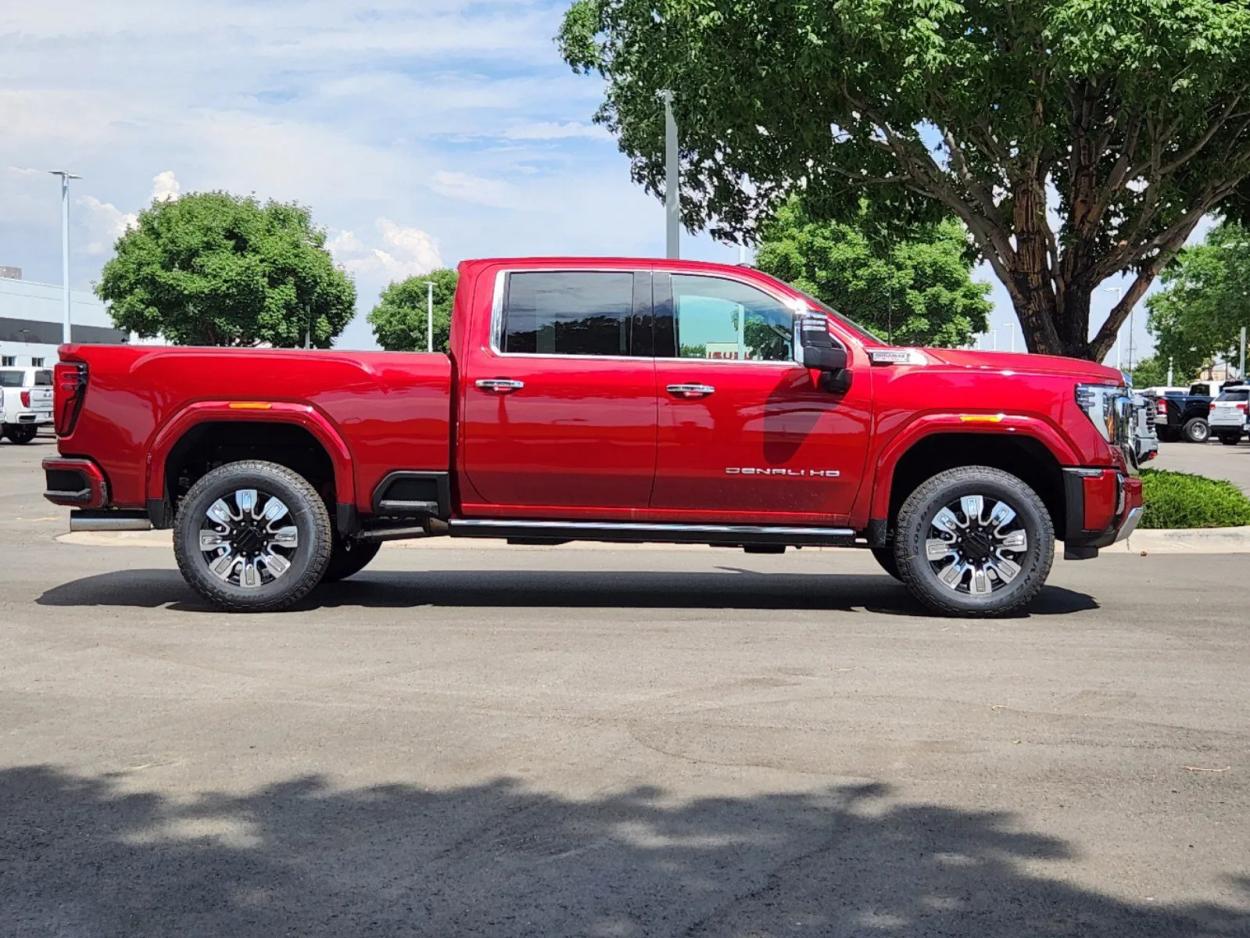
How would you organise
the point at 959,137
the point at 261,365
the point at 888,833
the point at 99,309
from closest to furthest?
the point at 888,833 → the point at 261,365 → the point at 959,137 → the point at 99,309

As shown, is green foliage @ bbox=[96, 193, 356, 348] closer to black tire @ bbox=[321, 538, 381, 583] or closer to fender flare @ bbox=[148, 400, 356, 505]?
black tire @ bbox=[321, 538, 381, 583]

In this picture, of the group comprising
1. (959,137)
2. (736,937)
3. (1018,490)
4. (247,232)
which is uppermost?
(247,232)

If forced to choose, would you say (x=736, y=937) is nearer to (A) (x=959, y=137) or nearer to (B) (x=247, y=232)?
(A) (x=959, y=137)

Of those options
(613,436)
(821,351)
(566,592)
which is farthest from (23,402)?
(821,351)

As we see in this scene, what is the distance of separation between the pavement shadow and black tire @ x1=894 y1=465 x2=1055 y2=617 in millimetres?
366

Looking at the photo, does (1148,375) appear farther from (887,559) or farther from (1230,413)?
(887,559)

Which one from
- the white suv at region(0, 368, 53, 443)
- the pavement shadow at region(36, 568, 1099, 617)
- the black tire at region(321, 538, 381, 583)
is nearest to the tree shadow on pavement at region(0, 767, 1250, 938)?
the pavement shadow at region(36, 568, 1099, 617)

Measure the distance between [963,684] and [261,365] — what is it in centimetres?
442

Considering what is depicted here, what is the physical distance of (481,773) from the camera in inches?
192

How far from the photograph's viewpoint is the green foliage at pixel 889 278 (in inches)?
2314

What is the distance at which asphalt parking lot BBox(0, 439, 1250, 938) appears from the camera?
3.68 metres

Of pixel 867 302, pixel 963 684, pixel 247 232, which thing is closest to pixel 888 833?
pixel 963 684

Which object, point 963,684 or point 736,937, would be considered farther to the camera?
point 963,684

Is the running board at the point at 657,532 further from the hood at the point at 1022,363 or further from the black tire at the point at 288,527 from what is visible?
the hood at the point at 1022,363
